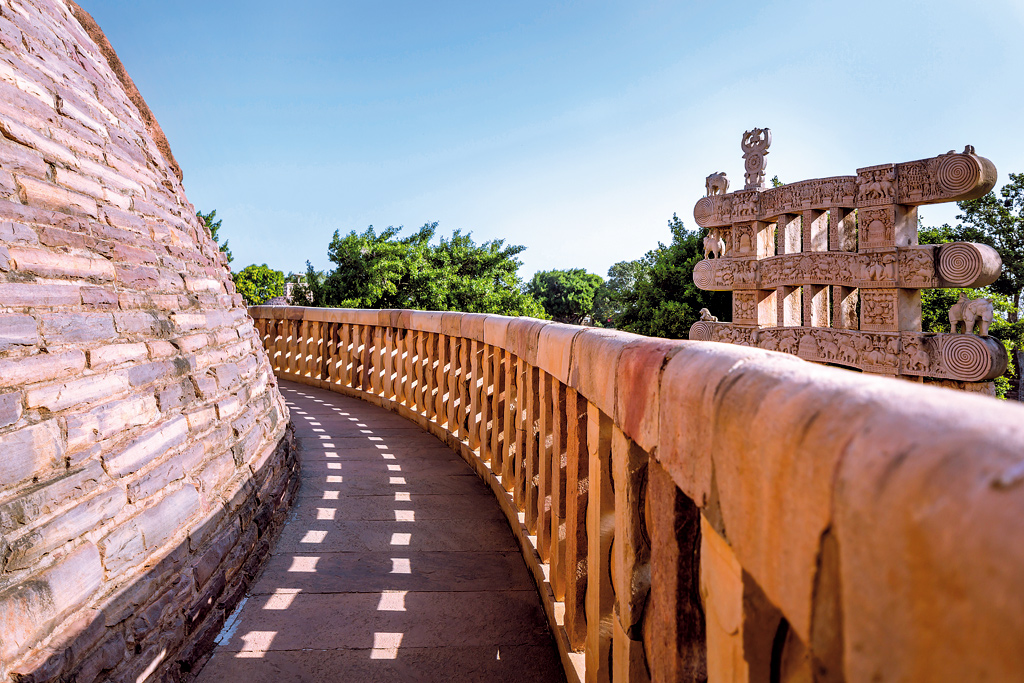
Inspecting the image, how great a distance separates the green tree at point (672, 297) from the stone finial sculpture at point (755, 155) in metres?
9.84

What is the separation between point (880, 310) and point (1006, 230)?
832 inches

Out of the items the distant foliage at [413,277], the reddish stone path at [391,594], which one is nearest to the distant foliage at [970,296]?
the distant foliage at [413,277]

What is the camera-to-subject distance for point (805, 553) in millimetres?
510

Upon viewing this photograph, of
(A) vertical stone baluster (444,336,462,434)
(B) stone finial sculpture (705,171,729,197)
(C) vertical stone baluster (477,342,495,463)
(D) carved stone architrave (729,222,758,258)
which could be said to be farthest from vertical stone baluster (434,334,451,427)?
(B) stone finial sculpture (705,171,729,197)

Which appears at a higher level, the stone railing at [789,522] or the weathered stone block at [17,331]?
the weathered stone block at [17,331]

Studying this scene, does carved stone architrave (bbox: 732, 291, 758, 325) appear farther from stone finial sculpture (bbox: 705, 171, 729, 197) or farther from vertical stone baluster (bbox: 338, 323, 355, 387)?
vertical stone baluster (bbox: 338, 323, 355, 387)

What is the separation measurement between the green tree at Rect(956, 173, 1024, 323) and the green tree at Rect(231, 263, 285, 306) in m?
27.4

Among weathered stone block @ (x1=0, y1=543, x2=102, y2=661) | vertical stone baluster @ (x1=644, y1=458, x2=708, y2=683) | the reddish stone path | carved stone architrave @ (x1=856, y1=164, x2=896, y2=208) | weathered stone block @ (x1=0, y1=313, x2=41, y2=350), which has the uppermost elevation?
carved stone architrave @ (x1=856, y1=164, x2=896, y2=208)

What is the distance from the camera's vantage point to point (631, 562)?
4.10 feet

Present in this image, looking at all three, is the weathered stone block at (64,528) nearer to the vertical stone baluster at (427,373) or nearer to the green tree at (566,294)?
the vertical stone baluster at (427,373)

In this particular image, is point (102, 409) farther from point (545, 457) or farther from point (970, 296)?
point (970, 296)

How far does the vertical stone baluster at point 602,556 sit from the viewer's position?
150 centimetres

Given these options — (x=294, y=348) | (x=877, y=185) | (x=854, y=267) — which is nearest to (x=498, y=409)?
(x=294, y=348)

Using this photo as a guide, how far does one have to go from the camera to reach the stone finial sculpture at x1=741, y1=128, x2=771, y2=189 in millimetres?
9180
